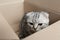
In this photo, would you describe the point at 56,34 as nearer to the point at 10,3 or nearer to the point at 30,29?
the point at 30,29

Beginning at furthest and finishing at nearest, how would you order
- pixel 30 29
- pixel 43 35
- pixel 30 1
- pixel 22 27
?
pixel 30 1 < pixel 22 27 < pixel 30 29 < pixel 43 35

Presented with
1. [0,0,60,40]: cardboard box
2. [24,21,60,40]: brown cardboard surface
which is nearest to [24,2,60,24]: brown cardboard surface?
[0,0,60,40]: cardboard box

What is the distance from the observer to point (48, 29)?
83 cm

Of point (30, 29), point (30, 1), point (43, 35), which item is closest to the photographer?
point (43, 35)

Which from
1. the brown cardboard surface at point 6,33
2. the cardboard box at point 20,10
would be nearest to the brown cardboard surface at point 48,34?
the cardboard box at point 20,10

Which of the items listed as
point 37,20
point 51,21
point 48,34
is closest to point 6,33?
point 48,34

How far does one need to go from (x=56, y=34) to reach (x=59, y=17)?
34 centimetres

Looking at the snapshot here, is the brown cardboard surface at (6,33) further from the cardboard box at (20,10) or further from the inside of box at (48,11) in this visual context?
the inside of box at (48,11)

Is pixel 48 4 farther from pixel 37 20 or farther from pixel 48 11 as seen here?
pixel 37 20

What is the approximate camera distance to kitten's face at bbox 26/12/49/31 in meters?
1.00

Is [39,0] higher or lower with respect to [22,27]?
higher

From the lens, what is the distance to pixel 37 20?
1.01 m

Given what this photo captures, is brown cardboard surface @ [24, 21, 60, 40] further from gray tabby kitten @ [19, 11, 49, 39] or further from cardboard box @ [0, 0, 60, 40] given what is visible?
gray tabby kitten @ [19, 11, 49, 39]

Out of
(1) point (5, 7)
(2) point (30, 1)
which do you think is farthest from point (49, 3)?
(1) point (5, 7)
